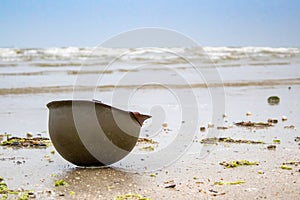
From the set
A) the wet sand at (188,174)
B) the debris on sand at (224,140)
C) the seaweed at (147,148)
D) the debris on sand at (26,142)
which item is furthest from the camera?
the debris on sand at (224,140)

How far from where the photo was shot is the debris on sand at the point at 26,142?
7122mm

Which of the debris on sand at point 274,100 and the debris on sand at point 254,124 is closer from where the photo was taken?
the debris on sand at point 254,124

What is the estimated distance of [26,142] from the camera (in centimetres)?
730

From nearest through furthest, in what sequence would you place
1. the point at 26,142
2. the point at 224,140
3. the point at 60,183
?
1. the point at 60,183
2. the point at 26,142
3. the point at 224,140

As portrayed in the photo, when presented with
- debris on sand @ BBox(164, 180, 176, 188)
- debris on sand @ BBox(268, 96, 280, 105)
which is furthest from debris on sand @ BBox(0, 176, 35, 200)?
debris on sand @ BBox(268, 96, 280, 105)

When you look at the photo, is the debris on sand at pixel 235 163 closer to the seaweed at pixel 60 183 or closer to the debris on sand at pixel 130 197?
the debris on sand at pixel 130 197

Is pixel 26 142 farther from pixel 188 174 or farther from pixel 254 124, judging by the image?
pixel 254 124

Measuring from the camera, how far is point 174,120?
9.55m

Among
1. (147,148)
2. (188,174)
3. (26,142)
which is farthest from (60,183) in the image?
(26,142)

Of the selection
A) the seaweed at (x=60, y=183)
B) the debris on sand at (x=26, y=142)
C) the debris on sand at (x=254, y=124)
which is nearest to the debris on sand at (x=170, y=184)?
the seaweed at (x=60, y=183)

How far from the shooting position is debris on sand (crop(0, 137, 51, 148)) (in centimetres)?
712

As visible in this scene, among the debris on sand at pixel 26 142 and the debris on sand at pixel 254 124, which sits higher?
the debris on sand at pixel 254 124

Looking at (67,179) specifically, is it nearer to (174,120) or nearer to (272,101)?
(174,120)

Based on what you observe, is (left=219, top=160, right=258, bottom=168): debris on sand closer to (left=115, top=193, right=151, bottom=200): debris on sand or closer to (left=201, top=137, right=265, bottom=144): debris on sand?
(left=201, top=137, right=265, bottom=144): debris on sand
